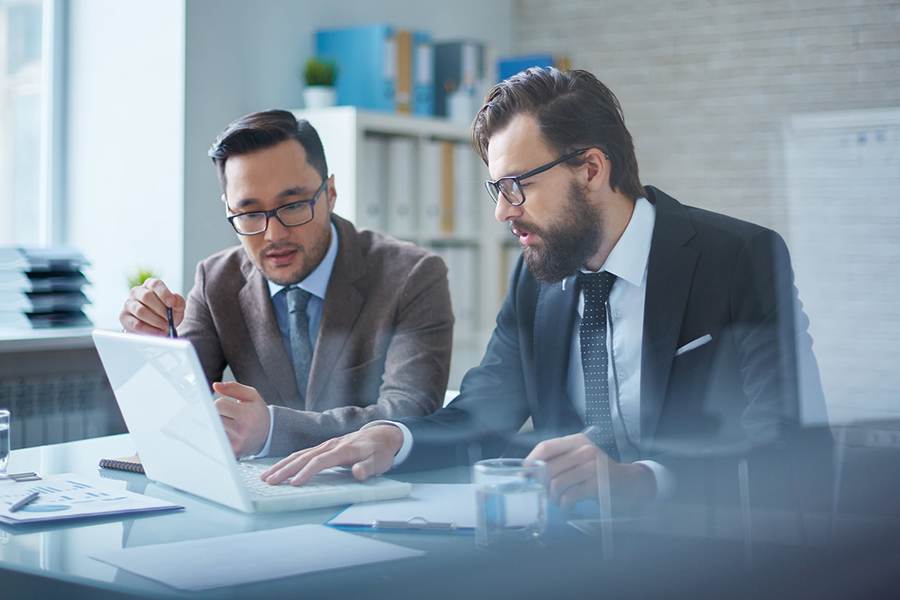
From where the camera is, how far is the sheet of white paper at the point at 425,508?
1063 millimetres

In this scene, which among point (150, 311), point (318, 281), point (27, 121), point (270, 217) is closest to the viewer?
point (150, 311)

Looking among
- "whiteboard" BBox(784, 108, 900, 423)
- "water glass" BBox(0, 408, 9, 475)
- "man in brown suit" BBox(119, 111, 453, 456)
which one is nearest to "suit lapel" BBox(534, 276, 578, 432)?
"man in brown suit" BBox(119, 111, 453, 456)

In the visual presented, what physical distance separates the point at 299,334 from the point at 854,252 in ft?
3.31

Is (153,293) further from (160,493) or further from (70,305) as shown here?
(70,305)

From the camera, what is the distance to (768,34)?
298cm

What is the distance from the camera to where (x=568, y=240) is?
154 cm

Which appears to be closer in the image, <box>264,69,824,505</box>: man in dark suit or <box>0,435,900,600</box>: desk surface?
<box>0,435,900,600</box>: desk surface

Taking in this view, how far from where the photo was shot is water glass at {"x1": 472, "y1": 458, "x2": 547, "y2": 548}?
3.19 ft

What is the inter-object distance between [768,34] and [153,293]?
6.45 ft

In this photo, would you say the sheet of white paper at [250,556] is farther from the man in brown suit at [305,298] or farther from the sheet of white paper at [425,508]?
the man in brown suit at [305,298]

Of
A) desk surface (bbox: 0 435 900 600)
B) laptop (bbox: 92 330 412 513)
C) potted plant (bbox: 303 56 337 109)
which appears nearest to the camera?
desk surface (bbox: 0 435 900 600)

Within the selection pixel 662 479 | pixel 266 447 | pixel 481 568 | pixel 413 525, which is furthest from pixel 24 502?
pixel 662 479

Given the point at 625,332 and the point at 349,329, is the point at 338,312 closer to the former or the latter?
the point at 349,329

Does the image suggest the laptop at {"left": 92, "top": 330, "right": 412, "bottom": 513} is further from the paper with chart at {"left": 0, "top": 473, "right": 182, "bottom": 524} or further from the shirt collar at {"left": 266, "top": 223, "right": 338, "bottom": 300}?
the shirt collar at {"left": 266, "top": 223, "right": 338, "bottom": 300}
